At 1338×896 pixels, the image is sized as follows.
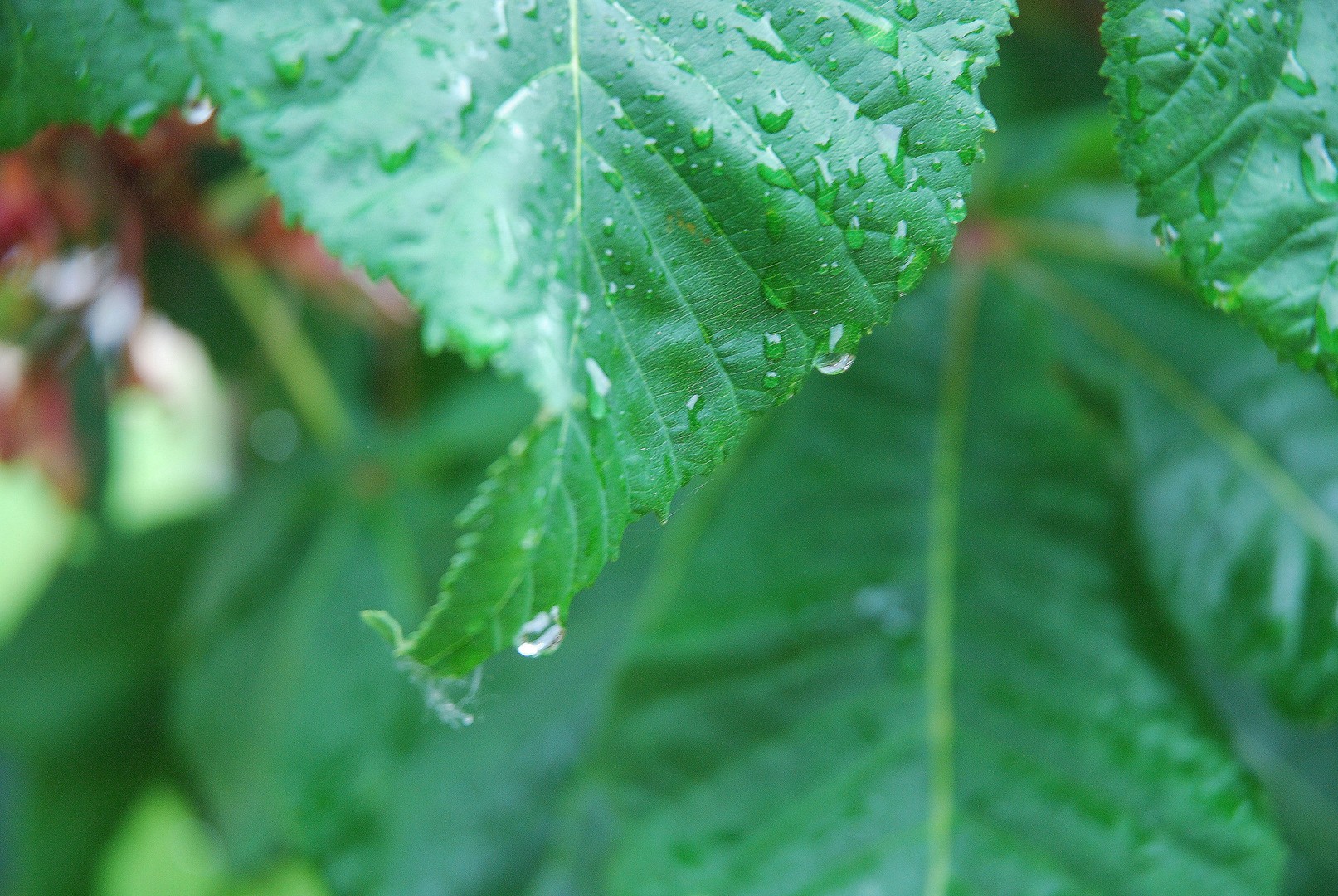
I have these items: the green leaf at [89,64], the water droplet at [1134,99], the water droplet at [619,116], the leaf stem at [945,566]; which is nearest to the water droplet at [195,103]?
the green leaf at [89,64]

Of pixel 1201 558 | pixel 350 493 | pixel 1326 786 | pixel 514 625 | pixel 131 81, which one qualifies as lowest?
pixel 1326 786

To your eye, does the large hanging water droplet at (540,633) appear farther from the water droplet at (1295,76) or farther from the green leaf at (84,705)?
the green leaf at (84,705)

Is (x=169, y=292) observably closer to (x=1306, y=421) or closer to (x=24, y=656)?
(x=24, y=656)

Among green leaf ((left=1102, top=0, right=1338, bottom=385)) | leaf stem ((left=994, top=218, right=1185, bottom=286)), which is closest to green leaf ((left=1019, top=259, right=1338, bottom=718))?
leaf stem ((left=994, top=218, right=1185, bottom=286))

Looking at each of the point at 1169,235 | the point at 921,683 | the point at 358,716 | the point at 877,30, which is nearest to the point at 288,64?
the point at 877,30

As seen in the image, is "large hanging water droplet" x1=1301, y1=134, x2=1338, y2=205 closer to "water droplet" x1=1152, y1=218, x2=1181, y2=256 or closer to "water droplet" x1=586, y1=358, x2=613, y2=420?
"water droplet" x1=1152, y1=218, x2=1181, y2=256

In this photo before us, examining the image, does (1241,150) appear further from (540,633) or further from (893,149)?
(540,633)

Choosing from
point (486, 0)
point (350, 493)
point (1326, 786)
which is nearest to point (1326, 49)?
point (486, 0)
